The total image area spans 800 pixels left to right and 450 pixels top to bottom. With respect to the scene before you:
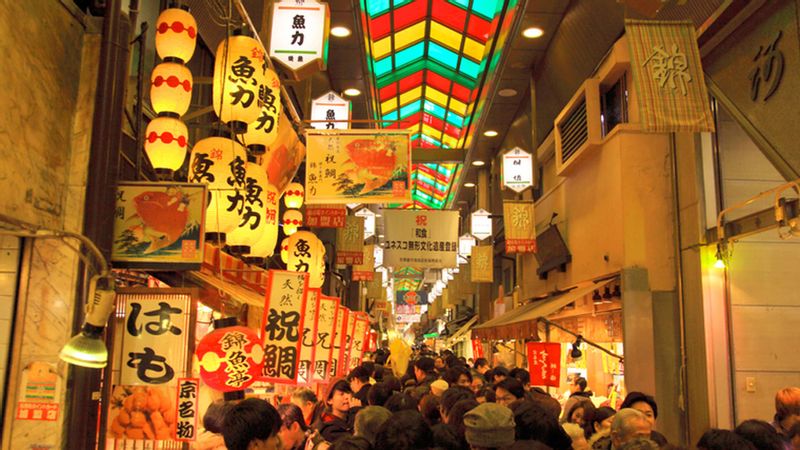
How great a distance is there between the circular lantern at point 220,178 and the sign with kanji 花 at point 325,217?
8.65 meters

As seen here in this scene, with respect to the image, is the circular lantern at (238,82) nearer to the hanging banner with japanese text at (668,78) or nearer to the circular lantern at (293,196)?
the hanging banner with japanese text at (668,78)

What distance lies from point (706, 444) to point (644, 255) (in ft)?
21.1

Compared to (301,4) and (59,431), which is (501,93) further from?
(59,431)

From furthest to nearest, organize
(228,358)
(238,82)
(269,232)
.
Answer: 1. (269,232)
2. (238,82)
3. (228,358)

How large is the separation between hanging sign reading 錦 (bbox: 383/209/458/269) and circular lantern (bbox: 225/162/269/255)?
1051 centimetres

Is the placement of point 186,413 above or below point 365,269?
below

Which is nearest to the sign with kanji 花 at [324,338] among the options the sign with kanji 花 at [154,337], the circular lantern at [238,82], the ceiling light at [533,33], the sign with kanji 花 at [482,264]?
the circular lantern at [238,82]

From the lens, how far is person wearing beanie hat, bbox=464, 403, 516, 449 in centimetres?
369

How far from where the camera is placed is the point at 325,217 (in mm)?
15766

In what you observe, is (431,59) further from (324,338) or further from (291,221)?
(324,338)

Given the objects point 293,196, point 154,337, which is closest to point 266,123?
point 154,337

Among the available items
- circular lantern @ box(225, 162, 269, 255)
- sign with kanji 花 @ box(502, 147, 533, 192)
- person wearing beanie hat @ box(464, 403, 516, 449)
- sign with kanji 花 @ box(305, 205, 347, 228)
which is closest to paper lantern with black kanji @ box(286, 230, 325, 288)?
sign with kanji 花 @ box(305, 205, 347, 228)

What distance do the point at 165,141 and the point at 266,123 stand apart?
1.43 metres

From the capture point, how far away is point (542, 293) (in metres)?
15.6
